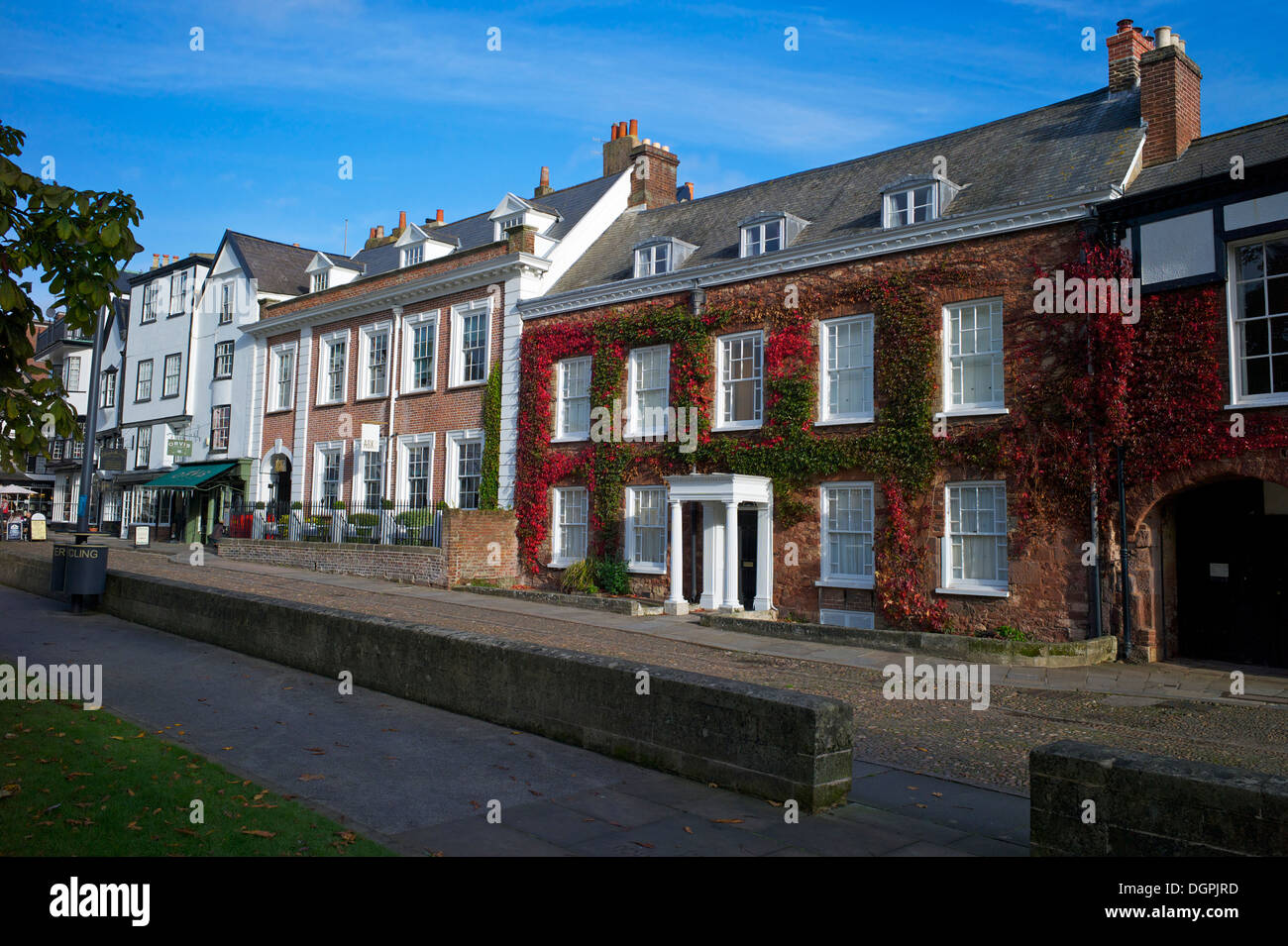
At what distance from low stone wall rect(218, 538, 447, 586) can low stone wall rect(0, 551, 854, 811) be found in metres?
10.9

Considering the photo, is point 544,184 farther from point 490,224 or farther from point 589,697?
point 589,697

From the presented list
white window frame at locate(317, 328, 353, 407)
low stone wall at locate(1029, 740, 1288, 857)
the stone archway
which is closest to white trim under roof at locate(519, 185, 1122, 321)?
the stone archway

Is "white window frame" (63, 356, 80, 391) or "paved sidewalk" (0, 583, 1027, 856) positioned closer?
"paved sidewalk" (0, 583, 1027, 856)

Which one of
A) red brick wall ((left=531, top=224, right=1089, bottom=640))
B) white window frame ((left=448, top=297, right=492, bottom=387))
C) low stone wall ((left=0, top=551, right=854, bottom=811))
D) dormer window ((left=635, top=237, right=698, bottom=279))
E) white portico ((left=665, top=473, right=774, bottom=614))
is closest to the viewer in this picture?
low stone wall ((left=0, top=551, right=854, bottom=811))

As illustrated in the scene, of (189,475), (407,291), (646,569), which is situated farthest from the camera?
(189,475)

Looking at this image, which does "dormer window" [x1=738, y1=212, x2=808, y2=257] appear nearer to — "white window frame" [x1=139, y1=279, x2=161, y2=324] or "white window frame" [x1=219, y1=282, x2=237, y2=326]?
"white window frame" [x1=219, y1=282, x2=237, y2=326]

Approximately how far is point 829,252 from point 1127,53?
6.91m

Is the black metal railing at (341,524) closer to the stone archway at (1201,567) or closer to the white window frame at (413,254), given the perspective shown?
the white window frame at (413,254)

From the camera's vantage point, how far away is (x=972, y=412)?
57.6ft

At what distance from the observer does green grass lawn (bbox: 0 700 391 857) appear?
5.32 meters

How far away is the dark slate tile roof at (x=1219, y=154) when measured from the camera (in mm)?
15461

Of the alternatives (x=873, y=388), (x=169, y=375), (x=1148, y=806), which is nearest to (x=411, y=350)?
(x=873, y=388)

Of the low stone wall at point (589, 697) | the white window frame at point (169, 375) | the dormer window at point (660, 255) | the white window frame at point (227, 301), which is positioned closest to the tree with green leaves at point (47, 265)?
the low stone wall at point (589, 697)

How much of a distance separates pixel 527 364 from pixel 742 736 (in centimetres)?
1972
